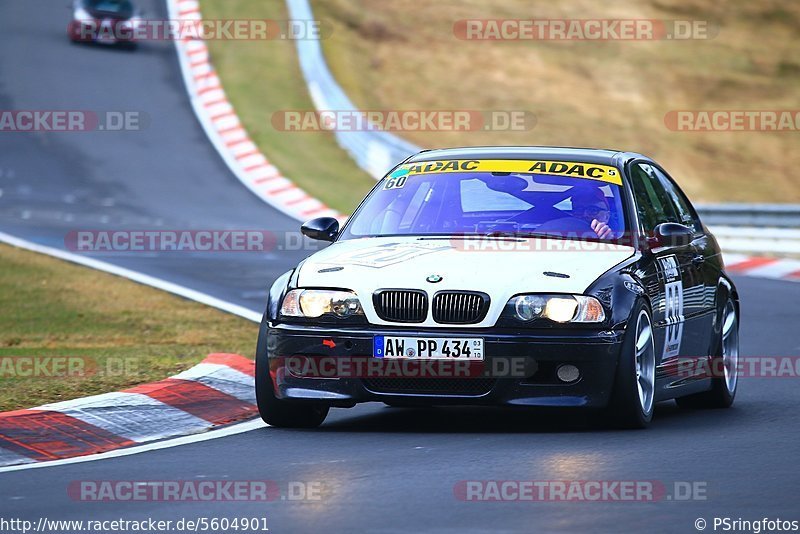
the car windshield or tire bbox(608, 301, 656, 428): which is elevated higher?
the car windshield

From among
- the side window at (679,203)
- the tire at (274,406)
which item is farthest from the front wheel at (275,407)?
the side window at (679,203)

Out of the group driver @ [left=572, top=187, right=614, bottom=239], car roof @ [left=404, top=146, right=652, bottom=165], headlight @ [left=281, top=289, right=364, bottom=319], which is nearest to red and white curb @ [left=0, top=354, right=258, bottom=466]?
headlight @ [left=281, top=289, right=364, bottom=319]

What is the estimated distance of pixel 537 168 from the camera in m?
9.54

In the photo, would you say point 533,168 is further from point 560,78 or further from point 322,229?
point 560,78

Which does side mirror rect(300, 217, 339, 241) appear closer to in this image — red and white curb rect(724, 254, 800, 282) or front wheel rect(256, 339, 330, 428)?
front wheel rect(256, 339, 330, 428)

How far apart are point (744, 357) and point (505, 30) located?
108 ft

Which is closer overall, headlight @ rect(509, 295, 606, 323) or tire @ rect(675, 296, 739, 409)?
headlight @ rect(509, 295, 606, 323)

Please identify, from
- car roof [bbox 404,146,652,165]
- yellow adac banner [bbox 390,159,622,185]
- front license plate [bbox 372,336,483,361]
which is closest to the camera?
front license plate [bbox 372,336,483,361]

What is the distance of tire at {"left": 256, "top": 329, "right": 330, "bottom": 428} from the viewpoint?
868cm

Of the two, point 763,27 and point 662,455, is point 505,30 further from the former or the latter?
point 662,455

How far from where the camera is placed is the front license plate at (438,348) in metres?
8.23

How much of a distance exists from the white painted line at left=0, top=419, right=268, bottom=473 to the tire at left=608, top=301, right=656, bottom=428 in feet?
6.18

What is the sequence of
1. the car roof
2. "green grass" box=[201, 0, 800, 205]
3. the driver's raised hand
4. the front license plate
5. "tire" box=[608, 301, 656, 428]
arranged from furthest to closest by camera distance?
1. "green grass" box=[201, 0, 800, 205]
2. the car roof
3. the driver's raised hand
4. "tire" box=[608, 301, 656, 428]
5. the front license plate

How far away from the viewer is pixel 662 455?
773cm
